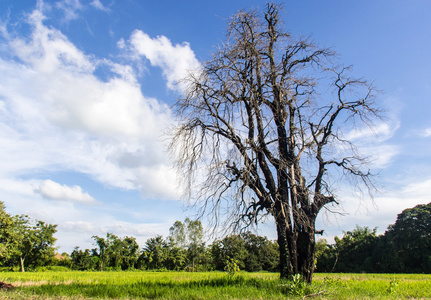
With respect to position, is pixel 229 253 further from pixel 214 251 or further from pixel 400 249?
pixel 400 249

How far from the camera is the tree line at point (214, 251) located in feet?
118

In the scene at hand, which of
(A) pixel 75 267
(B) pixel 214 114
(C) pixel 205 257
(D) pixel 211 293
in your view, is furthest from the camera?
(A) pixel 75 267

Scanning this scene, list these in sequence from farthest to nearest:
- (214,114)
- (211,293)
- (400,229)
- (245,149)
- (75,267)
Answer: (75,267)
(400,229)
(214,114)
(245,149)
(211,293)

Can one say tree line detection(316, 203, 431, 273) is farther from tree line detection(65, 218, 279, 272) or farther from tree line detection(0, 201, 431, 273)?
tree line detection(65, 218, 279, 272)

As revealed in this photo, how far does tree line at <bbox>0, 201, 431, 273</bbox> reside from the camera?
118 ft

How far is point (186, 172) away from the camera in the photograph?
34.6 ft

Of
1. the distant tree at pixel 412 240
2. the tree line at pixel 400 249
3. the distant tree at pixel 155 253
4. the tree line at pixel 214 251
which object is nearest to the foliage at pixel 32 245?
the tree line at pixel 214 251

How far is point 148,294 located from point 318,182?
7.43m

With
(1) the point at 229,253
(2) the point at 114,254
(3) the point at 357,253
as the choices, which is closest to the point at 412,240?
(3) the point at 357,253

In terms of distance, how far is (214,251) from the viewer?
138ft

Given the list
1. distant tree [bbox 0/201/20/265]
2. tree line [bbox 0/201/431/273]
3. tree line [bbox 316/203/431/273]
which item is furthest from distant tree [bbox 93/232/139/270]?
tree line [bbox 316/203/431/273]

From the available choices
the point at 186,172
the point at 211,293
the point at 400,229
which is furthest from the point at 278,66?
the point at 400,229

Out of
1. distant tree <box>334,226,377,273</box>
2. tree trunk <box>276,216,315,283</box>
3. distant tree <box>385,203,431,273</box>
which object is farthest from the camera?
distant tree <box>334,226,377,273</box>

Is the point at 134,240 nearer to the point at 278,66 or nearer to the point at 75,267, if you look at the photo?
the point at 75,267
